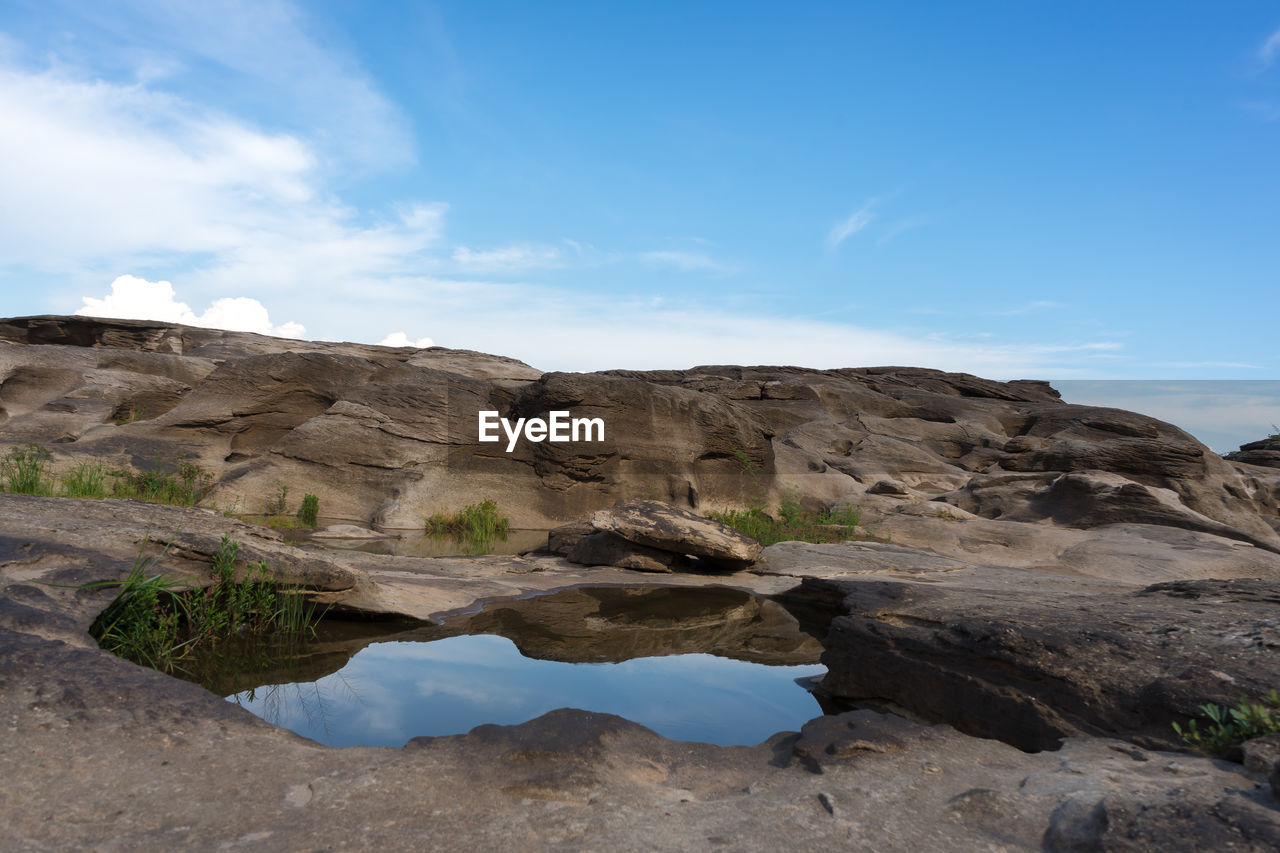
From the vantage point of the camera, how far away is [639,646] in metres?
5.82

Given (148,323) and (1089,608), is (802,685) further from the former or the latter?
(148,323)

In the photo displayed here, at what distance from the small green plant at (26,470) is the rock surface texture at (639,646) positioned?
2.56 ft

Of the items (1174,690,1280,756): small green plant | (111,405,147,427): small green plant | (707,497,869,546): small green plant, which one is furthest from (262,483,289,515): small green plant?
(1174,690,1280,756): small green plant

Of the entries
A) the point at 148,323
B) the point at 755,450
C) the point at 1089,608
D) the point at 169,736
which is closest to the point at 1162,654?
the point at 1089,608

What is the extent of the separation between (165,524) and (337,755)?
357cm

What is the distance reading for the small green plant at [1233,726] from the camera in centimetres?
280

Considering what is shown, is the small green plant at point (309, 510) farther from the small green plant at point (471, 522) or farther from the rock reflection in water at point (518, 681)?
the rock reflection in water at point (518, 681)

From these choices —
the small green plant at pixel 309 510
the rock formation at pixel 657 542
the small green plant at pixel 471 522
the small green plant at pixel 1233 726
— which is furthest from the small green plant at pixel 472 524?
the small green plant at pixel 1233 726

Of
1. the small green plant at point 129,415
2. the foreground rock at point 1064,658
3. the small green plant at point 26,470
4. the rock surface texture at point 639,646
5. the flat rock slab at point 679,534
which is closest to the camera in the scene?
the rock surface texture at point 639,646

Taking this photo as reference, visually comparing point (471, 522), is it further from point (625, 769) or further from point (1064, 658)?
point (1064, 658)

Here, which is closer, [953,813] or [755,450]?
[953,813]

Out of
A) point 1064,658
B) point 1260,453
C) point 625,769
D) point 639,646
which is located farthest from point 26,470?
point 1260,453

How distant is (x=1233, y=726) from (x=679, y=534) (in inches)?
235

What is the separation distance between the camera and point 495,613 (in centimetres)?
646
